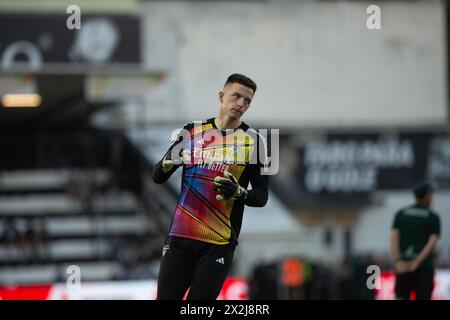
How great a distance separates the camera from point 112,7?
27.5 metres

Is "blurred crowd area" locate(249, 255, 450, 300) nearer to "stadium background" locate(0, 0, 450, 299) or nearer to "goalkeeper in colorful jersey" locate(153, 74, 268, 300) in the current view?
"stadium background" locate(0, 0, 450, 299)

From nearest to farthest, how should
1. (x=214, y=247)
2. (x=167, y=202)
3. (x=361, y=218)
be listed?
(x=214, y=247) < (x=167, y=202) < (x=361, y=218)

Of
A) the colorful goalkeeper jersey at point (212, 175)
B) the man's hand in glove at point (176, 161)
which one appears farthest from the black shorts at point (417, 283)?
the man's hand in glove at point (176, 161)

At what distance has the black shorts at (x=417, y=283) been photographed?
38.8 ft

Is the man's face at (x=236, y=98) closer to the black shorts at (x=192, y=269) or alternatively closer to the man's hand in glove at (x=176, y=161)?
the man's hand in glove at (x=176, y=161)

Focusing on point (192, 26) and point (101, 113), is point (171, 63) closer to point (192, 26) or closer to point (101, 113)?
point (192, 26)

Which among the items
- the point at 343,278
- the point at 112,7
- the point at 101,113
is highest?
the point at 112,7

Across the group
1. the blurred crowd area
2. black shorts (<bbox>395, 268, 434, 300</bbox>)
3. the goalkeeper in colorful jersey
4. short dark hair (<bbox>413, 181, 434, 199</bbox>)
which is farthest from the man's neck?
the blurred crowd area

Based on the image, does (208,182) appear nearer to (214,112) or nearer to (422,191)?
(422,191)

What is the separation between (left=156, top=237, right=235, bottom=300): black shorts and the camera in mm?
7035

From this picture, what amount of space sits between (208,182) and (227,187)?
32 centimetres

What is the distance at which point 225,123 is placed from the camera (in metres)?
7.34
